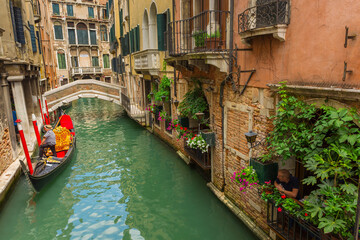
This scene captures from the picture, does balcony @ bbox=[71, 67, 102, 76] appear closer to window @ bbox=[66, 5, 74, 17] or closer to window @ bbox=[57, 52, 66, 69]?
window @ bbox=[57, 52, 66, 69]

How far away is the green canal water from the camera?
5277 mm

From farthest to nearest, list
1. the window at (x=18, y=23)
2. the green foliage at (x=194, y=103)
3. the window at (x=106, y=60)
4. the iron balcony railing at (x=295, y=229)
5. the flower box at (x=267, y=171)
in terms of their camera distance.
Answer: the window at (x=106, y=60)
the window at (x=18, y=23)
the green foliage at (x=194, y=103)
the flower box at (x=267, y=171)
the iron balcony railing at (x=295, y=229)

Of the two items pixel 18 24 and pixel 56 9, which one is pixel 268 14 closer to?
pixel 18 24

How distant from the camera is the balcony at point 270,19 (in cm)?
348

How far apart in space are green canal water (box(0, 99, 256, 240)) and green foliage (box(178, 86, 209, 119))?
1.93 metres

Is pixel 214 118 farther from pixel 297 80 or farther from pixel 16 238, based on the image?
pixel 16 238

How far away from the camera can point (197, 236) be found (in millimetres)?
5059

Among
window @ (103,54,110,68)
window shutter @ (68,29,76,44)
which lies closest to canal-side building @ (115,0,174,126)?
window shutter @ (68,29,76,44)

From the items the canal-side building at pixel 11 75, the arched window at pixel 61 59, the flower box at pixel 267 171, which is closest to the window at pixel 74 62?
the arched window at pixel 61 59

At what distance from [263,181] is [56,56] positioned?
28.8 m

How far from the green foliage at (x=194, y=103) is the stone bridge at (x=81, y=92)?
9.64 meters

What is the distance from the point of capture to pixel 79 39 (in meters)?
29.5

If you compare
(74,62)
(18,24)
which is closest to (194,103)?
(18,24)

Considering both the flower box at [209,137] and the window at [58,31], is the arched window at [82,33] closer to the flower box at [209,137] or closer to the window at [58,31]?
the window at [58,31]
